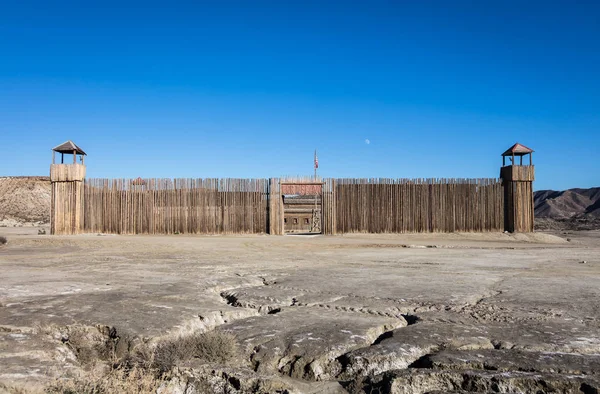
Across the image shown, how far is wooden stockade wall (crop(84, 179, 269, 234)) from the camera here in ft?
58.7

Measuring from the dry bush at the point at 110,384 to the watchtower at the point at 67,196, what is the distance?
17047mm

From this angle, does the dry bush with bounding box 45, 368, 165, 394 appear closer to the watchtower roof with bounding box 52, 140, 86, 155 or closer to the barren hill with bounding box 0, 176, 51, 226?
the watchtower roof with bounding box 52, 140, 86, 155

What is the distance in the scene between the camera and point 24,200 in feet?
145

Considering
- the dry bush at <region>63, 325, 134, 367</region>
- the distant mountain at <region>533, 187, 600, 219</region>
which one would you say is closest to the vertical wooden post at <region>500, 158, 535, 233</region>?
the dry bush at <region>63, 325, 134, 367</region>

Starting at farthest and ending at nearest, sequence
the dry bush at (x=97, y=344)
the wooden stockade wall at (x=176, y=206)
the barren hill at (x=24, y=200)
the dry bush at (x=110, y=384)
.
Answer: the barren hill at (x=24, y=200) < the wooden stockade wall at (x=176, y=206) < the dry bush at (x=97, y=344) < the dry bush at (x=110, y=384)

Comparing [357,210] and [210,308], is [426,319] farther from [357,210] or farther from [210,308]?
[357,210]

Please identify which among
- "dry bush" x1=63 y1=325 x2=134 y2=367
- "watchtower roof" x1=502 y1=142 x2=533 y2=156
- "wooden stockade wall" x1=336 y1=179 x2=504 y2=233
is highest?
"watchtower roof" x1=502 y1=142 x2=533 y2=156

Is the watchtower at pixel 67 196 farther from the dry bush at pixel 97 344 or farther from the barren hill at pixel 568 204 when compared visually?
the barren hill at pixel 568 204

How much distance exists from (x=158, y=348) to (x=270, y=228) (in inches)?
581

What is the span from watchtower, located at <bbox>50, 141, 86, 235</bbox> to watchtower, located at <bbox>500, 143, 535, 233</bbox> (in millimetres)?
15664

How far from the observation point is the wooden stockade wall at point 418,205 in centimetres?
1797

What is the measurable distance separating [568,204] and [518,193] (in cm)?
5058

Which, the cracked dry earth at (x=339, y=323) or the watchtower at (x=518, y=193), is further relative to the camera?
the watchtower at (x=518, y=193)

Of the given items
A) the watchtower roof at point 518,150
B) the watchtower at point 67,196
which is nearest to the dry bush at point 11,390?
the watchtower at point 67,196
